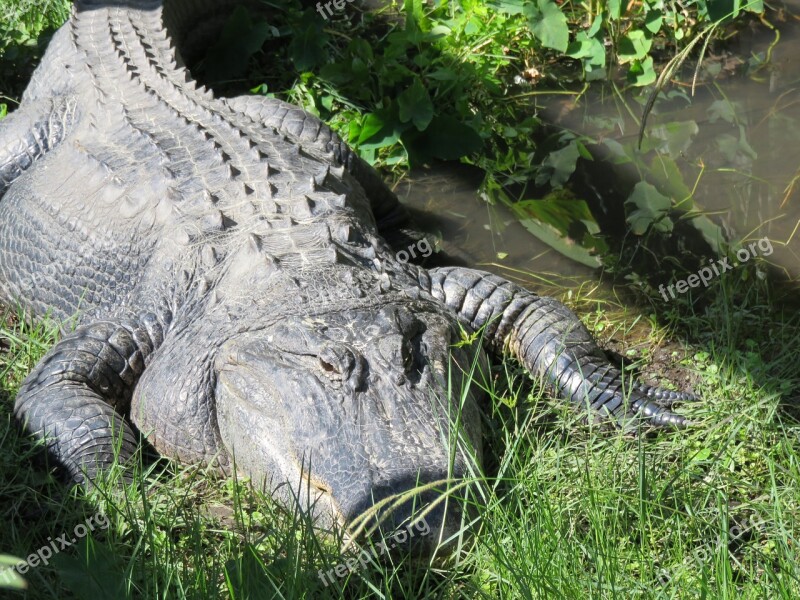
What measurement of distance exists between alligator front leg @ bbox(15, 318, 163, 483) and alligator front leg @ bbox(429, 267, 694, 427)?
135cm

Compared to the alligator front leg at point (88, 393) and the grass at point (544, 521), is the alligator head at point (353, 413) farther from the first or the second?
the alligator front leg at point (88, 393)

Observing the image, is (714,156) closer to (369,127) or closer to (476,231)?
(476,231)

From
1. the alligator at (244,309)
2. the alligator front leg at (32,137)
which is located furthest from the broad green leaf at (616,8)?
the alligator front leg at (32,137)

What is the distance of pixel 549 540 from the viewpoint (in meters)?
2.79

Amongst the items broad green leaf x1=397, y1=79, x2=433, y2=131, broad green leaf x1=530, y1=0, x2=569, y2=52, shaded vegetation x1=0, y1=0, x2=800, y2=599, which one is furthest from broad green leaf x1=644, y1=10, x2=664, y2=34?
broad green leaf x1=397, y1=79, x2=433, y2=131

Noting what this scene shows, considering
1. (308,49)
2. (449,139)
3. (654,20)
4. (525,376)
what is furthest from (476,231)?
(654,20)

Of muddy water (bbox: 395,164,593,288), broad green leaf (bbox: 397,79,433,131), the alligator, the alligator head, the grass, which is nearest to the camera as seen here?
the grass

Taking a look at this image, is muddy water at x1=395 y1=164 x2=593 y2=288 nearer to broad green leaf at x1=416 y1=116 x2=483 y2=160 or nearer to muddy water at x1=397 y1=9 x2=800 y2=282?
muddy water at x1=397 y1=9 x2=800 y2=282

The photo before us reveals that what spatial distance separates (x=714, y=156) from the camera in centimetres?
566

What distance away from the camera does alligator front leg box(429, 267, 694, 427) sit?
3895 millimetres

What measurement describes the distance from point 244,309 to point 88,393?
72 centimetres

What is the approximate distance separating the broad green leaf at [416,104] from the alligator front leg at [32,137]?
1.86 metres

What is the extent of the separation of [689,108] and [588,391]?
9.74 feet

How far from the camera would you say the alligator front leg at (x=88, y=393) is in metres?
3.58
